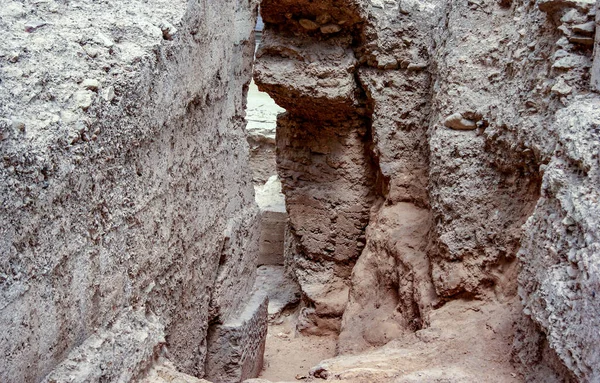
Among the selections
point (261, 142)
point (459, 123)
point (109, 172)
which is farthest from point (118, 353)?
point (261, 142)

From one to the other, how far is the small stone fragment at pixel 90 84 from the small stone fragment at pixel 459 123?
2.22 metres

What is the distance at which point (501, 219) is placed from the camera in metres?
3.18

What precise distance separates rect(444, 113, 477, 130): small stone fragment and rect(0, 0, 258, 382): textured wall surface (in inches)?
51.0

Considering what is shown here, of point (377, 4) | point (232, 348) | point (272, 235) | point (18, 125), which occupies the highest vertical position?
point (377, 4)

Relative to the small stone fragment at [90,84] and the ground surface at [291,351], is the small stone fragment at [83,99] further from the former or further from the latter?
the ground surface at [291,351]

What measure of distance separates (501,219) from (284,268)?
317cm

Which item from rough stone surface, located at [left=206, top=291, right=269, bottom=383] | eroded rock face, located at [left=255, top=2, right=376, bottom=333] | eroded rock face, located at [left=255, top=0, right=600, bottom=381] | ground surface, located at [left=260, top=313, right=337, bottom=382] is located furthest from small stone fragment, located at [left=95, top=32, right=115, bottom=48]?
ground surface, located at [left=260, top=313, right=337, bottom=382]

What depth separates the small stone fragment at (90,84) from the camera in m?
1.72

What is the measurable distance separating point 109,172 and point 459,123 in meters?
2.18

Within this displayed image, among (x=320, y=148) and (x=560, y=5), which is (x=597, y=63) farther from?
(x=320, y=148)

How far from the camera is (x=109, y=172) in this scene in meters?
1.82

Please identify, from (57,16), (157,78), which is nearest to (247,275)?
(157,78)

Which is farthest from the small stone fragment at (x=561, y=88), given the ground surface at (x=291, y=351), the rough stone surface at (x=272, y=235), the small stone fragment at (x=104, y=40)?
the rough stone surface at (x=272, y=235)

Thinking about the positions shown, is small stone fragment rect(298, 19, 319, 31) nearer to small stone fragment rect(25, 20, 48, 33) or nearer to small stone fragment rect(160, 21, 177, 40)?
small stone fragment rect(160, 21, 177, 40)
